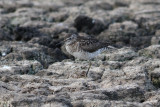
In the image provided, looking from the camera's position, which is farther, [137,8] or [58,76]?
[137,8]

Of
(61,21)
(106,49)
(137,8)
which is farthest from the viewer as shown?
(137,8)

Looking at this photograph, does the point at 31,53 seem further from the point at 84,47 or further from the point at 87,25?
the point at 87,25

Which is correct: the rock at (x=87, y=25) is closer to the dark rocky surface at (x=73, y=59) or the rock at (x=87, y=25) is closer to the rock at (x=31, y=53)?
the dark rocky surface at (x=73, y=59)

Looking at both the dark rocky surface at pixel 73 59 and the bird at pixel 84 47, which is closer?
the dark rocky surface at pixel 73 59

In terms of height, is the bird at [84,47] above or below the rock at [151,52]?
above

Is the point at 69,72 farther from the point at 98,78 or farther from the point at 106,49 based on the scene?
the point at 106,49

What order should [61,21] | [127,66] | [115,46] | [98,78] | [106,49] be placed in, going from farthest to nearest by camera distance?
1. [61,21]
2. [115,46]
3. [106,49]
4. [127,66]
5. [98,78]

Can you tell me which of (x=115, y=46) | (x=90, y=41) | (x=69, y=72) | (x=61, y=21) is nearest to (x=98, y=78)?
(x=69, y=72)

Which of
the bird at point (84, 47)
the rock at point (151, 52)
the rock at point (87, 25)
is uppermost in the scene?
the bird at point (84, 47)

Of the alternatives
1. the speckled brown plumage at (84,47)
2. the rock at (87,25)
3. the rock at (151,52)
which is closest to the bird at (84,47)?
the speckled brown plumage at (84,47)

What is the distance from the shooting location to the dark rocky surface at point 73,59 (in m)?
6.79

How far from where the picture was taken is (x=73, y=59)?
385 inches

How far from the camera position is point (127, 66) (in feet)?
28.1

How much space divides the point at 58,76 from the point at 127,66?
1425 mm
